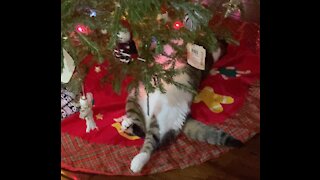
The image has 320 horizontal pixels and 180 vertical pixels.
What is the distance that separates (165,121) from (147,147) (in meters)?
0.15

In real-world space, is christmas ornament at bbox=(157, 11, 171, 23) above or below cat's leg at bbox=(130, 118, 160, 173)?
above

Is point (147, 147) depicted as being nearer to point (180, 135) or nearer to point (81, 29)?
point (180, 135)

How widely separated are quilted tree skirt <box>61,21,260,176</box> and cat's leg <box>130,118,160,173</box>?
2 cm

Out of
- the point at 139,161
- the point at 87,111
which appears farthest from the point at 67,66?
the point at 139,161

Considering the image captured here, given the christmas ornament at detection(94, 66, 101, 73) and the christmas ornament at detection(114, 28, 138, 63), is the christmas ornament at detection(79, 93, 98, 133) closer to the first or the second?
the christmas ornament at detection(114, 28, 138, 63)

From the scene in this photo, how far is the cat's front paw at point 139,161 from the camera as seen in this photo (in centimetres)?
160

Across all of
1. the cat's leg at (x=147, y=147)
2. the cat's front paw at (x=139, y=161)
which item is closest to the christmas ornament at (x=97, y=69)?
the cat's leg at (x=147, y=147)

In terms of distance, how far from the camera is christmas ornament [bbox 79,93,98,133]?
1.64m

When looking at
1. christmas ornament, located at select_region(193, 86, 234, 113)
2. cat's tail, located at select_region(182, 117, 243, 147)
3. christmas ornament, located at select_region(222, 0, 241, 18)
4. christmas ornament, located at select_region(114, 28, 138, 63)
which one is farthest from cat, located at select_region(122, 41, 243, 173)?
christmas ornament, located at select_region(222, 0, 241, 18)
